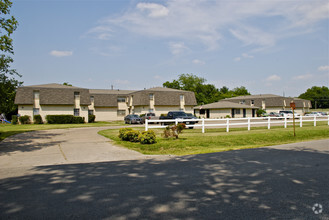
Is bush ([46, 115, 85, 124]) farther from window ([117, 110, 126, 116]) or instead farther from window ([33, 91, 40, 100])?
window ([117, 110, 126, 116])

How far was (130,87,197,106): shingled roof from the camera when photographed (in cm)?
5109

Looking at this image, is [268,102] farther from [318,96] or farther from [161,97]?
[318,96]

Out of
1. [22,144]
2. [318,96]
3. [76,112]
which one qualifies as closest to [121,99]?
[76,112]

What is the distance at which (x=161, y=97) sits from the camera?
52594 mm

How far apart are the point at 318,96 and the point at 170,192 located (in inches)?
6201

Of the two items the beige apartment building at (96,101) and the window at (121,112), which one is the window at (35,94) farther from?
the window at (121,112)

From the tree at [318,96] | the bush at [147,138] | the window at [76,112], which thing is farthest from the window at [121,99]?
the tree at [318,96]

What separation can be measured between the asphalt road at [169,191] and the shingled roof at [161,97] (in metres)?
42.8

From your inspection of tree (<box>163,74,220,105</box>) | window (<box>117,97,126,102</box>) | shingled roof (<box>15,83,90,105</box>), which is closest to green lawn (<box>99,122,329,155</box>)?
shingled roof (<box>15,83,90,105</box>)

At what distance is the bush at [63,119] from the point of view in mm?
42094

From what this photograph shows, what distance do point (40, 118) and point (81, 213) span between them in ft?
138

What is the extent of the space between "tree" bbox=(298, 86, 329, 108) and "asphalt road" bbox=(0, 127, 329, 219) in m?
142

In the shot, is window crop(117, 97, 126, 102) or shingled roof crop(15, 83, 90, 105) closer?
shingled roof crop(15, 83, 90, 105)

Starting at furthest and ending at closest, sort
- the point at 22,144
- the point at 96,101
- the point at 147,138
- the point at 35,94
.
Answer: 1. the point at 96,101
2. the point at 35,94
3. the point at 22,144
4. the point at 147,138
